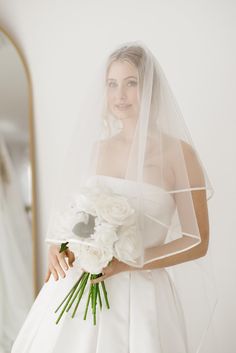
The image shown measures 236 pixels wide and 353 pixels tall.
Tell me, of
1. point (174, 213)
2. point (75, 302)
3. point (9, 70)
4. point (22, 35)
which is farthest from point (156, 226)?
point (22, 35)

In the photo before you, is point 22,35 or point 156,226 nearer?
point 156,226

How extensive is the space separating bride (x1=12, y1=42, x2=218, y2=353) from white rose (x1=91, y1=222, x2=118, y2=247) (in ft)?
0.23

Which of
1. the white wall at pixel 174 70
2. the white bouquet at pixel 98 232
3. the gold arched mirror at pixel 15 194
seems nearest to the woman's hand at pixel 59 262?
the white bouquet at pixel 98 232

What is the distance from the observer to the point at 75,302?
5.20 ft

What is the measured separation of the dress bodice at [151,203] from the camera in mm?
1584

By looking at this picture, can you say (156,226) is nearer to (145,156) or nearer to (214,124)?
(145,156)

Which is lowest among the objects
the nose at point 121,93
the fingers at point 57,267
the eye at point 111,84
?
the fingers at point 57,267

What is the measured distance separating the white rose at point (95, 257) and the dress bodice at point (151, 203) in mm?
187

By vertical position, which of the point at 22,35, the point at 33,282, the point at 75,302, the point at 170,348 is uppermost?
the point at 22,35

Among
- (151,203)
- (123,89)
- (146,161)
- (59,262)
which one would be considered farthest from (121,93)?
(59,262)

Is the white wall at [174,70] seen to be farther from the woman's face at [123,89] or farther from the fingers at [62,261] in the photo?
the fingers at [62,261]

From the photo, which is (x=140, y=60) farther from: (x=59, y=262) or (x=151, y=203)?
(x=59, y=262)

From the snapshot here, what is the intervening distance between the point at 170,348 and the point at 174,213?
46 cm

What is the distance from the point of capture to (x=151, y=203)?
159cm
